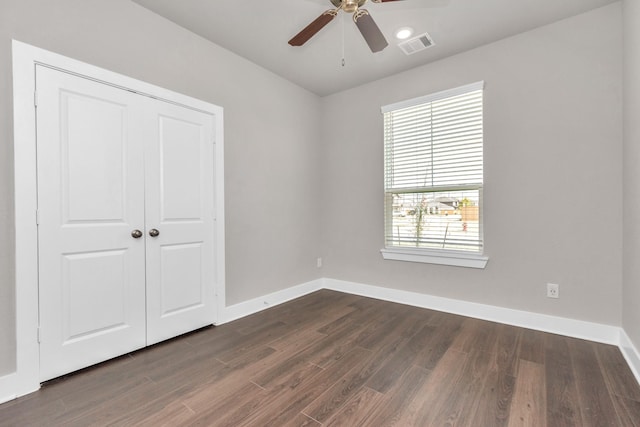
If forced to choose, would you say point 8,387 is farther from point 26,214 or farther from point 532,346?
point 532,346

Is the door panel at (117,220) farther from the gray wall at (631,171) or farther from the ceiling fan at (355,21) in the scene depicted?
the gray wall at (631,171)

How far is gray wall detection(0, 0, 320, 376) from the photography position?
1.81 metres

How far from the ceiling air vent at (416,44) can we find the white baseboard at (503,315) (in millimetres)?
2721

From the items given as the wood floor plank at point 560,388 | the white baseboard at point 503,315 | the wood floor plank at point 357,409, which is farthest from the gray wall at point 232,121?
the wood floor plank at point 560,388

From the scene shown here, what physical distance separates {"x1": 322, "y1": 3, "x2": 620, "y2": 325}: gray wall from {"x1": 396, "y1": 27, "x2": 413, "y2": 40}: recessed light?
70 centimetres

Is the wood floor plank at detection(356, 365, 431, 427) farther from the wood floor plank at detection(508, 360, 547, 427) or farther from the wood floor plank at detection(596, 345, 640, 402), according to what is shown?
the wood floor plank at detection(596, 345, 640, 402)

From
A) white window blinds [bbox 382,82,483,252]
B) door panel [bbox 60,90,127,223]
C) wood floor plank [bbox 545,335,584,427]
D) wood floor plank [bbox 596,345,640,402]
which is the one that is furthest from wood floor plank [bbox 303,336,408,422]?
door panel [bbox 60,90,127,223]

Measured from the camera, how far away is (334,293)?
401 cm

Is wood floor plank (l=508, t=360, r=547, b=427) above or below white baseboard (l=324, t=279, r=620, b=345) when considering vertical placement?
below

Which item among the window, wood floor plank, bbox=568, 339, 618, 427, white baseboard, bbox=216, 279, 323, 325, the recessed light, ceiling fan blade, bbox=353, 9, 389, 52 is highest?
the recessed light

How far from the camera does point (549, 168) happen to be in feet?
8.76

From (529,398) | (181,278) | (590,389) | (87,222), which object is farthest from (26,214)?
(590,389)

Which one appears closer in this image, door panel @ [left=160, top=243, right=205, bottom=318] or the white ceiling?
the white ceiling

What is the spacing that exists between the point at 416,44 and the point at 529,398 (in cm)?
309
